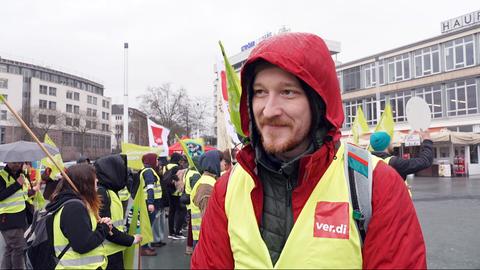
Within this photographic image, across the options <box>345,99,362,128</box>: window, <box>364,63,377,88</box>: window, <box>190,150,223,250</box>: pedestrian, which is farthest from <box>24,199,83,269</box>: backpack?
<box>345,99,362,128</box>: window

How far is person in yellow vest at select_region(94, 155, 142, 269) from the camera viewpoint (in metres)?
3.90

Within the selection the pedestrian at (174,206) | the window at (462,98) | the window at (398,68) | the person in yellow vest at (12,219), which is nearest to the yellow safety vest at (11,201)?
the person in yellow vest at (12,219)

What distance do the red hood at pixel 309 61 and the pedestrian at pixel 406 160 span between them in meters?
3.43

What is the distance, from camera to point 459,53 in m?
30.1

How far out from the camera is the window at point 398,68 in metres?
34.6

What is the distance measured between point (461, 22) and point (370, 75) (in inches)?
357

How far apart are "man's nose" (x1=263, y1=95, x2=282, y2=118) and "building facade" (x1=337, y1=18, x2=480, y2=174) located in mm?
25733

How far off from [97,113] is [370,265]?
318ft

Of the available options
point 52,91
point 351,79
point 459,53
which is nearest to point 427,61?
point 459,53

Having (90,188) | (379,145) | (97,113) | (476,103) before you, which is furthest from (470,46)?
(97,113)

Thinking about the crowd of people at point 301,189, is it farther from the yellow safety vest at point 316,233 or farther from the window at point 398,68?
the window at point 398,68

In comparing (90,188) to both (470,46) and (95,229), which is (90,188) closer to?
(95,229)

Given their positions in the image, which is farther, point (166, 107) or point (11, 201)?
point (166, 107)

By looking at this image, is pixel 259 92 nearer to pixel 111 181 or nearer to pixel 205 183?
pixel 111 181
